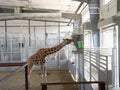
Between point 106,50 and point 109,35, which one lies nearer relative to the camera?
point 106,50

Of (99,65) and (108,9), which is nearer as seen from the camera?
(99,65)

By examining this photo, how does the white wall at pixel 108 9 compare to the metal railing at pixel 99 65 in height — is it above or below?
above

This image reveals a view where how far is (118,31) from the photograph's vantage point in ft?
14.8

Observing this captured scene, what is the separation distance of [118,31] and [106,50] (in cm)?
81

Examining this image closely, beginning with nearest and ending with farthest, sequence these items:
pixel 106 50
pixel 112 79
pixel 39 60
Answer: pixel 112 79, pixel 106 50, pixel 39 60

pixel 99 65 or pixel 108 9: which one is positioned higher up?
pixel 108 9

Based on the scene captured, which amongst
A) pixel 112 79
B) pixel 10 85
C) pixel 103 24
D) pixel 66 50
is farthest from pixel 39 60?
pixel 66 50

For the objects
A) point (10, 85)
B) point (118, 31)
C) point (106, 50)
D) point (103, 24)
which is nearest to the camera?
point (118, 31)

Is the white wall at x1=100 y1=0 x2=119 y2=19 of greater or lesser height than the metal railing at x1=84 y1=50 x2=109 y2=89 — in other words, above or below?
above

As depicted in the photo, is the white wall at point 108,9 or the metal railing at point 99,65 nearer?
the metal railing at point 99,65

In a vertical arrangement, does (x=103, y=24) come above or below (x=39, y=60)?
above

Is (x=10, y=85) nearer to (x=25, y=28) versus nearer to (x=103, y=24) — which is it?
(x=103, y=24)

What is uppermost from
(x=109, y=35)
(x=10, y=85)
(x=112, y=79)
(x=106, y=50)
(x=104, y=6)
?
(x=104, y=6)

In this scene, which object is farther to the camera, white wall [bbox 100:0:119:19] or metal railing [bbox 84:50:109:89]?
white wall [bbox 100:0:119:19]
